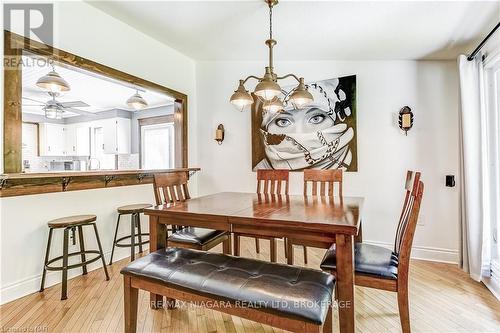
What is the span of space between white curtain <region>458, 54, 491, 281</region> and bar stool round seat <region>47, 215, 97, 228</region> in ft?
11.6

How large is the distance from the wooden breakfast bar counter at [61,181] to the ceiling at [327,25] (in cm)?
167

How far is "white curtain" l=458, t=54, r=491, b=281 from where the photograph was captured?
236 cm

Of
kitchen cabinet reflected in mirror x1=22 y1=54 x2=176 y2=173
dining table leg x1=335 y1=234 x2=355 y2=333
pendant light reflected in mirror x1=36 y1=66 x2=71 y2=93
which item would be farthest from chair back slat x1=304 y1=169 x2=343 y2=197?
kitchen cabinet reflected in mirror x1=22 y1=54 x2=176 y2=173

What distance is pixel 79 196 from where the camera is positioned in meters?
2.60

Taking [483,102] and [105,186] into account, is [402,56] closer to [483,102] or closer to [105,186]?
[483,102]

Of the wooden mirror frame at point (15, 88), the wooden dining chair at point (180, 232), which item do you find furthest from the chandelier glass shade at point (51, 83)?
the wooden dining chair at point (180, 232)

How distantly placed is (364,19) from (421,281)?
Result: 2499 millimetres

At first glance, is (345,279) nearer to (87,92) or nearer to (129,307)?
(129,307)

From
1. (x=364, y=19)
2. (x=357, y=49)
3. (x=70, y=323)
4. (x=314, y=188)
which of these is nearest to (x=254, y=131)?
(x=314, y=188)

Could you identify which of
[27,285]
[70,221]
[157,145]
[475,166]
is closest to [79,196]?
[70,221]

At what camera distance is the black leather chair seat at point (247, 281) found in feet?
3.86

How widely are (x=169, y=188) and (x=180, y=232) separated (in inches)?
16.4

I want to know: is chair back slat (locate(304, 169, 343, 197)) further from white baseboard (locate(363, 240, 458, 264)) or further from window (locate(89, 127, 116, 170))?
window (locate(89, 127, 116, 170))

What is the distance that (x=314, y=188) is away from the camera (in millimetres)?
2777
